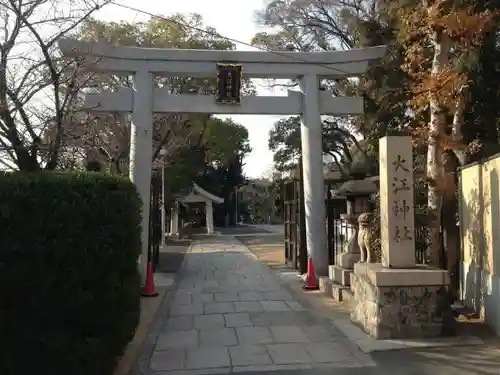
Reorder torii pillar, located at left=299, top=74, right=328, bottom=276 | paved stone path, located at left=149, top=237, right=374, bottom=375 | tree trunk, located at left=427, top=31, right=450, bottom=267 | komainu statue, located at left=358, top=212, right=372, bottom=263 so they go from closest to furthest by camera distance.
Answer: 1. paved stone path, located at left=149, top=237, right=374, bottom=375
2. tree trunk, located at left=427, top=31, right=450, bottom=267
3. komainu statue, located at left=358, top=212, right=372, bottom=263
4. torii pillar, located at left=299, top=74, right=328, bottom=276

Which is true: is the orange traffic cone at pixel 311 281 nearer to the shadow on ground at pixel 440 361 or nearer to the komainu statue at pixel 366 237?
the komainu statue at pixel 366 237

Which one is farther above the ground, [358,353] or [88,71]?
[88,71]

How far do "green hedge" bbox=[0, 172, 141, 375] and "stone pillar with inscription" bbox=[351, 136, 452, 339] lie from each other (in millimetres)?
3692

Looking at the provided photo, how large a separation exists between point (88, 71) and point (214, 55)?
575 centimetres

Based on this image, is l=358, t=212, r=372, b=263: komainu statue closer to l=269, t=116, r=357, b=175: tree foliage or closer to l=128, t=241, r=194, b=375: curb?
l=128, t=241, r=194, b=375: curb

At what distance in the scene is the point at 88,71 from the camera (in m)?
8.19

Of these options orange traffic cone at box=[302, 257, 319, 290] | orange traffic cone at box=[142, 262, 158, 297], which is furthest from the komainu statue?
orange traffic cone at box=[142, 262, 158, 297]

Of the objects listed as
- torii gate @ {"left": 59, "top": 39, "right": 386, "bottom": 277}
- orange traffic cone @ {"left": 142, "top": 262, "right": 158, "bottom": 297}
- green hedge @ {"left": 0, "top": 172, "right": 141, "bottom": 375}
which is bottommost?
orange traffic cone @ {"left": 142, "top": 262, "right": 158, "bottom": 297}

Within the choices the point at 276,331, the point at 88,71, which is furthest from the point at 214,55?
the point at 276,331

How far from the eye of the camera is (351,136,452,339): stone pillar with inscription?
760 centimetres

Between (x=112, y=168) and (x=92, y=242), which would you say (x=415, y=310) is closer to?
(x=92, y=242)

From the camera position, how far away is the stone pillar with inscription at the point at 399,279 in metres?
7.60

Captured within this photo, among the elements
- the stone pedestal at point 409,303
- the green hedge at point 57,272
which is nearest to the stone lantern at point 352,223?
the stone pedestal at point 409,303

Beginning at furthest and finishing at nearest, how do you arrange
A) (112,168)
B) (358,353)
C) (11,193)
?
(112,168) < (358,353) < (11,193)
